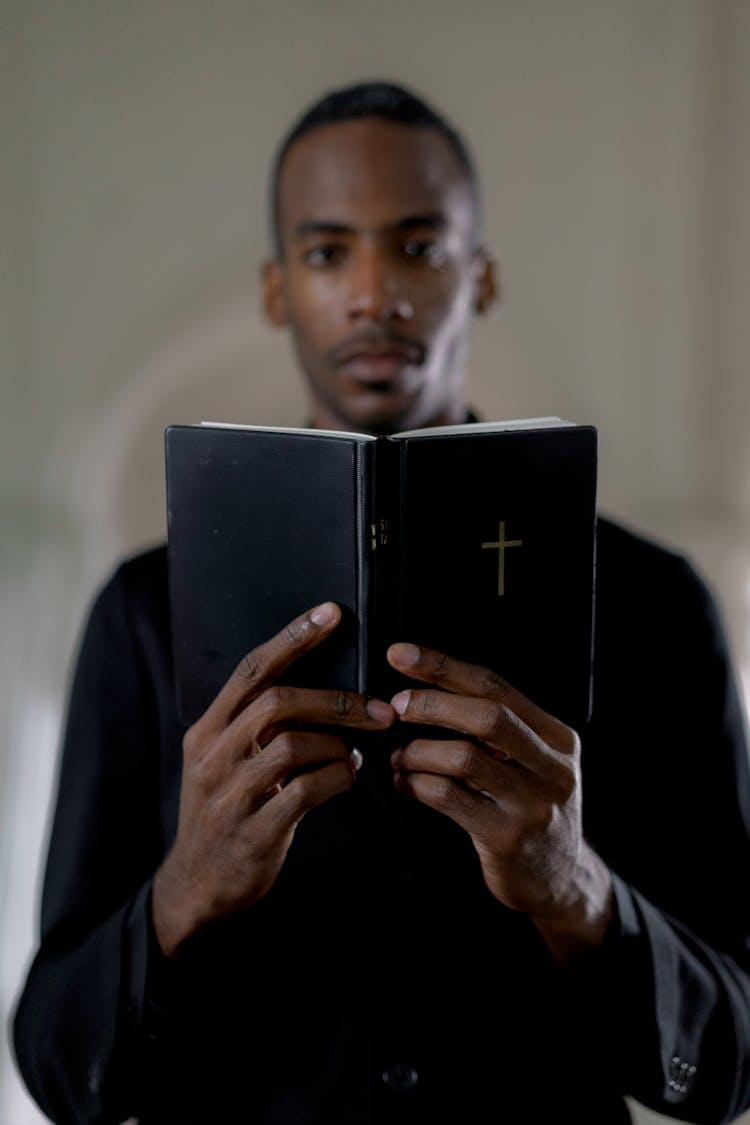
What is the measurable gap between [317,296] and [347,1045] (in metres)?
0.75

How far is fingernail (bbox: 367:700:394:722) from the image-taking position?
0.89 metres

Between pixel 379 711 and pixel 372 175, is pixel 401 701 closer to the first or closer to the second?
pixel 379 711

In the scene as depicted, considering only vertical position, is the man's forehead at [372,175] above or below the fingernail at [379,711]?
above

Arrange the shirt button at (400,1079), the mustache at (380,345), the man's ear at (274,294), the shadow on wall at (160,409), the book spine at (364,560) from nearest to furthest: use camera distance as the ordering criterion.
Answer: the book spine at (364,560) < the shirt button at (400,1079) < the mustache at (380,345) < the man's ear at (274,294) < the shadow on wall at (160,409)

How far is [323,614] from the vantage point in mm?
881

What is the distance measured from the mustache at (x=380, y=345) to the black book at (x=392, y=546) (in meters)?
0.35

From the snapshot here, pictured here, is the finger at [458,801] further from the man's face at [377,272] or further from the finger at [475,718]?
the man's face at [377,272]

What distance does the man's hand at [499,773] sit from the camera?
876 mm

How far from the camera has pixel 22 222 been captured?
1.94 meters

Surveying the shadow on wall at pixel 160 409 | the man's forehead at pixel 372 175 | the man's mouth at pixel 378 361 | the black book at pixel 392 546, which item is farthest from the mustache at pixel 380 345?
the shadow on wall at pixel 160 409

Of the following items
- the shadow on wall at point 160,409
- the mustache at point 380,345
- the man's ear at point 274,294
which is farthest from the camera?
the shadow on wall at point 160,409

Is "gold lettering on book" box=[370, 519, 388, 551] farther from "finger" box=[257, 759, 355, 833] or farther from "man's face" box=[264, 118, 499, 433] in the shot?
"man's face" box=[264, 118, 499, 433]

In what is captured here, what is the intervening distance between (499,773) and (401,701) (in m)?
0.09

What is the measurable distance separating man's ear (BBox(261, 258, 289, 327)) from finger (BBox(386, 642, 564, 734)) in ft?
2.16
